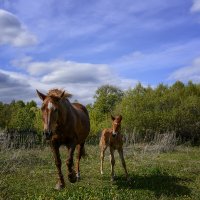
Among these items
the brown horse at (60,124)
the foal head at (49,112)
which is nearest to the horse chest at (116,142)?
the brown horse at (60,124)

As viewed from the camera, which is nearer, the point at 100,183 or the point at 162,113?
the point at 100,183

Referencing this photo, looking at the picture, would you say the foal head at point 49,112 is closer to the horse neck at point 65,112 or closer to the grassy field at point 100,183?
the horse neck at point 65,112

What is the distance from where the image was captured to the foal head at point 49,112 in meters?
7.95

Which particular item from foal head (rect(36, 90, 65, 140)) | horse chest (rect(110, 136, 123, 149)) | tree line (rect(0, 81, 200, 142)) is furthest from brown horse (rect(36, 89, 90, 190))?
tree line (rect(0, 81, 200, 142))

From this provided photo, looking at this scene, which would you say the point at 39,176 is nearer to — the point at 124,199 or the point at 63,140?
the point at 63,140

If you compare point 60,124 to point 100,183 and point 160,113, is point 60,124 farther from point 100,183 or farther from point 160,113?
point 160,113

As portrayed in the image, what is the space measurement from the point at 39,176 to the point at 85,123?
87.9 inches

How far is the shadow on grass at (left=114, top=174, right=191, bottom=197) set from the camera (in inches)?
386

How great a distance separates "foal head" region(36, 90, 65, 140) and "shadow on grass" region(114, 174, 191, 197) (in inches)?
114

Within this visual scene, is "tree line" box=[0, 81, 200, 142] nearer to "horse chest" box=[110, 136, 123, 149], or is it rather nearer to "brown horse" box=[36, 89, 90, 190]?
"horse chest" box=[110, 136, 123, 149]

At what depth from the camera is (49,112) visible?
8305 millimetres

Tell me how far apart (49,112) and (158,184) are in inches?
170

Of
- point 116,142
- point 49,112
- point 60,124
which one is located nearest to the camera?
point 49,112

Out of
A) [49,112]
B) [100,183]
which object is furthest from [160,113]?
[49,112]
